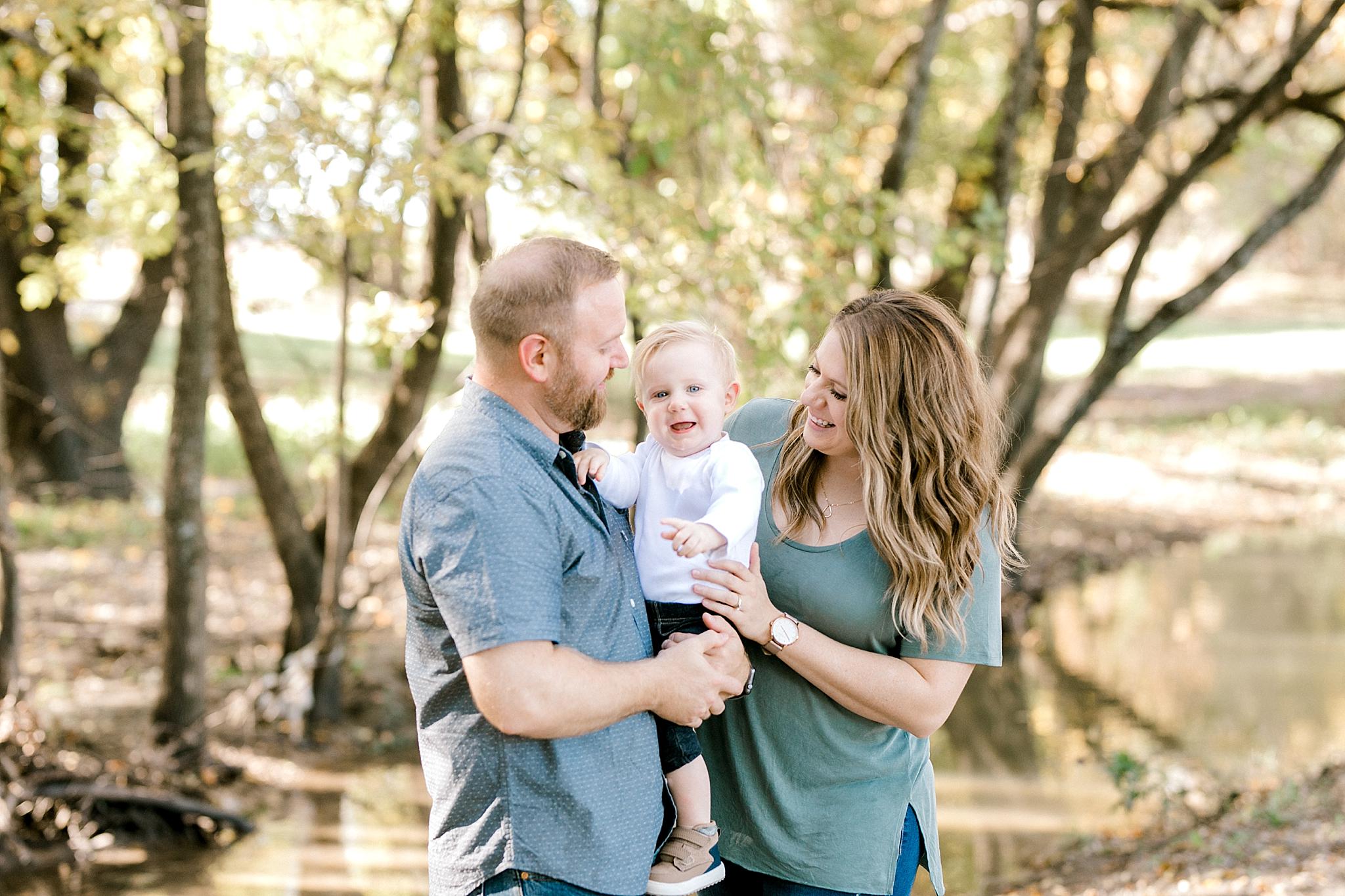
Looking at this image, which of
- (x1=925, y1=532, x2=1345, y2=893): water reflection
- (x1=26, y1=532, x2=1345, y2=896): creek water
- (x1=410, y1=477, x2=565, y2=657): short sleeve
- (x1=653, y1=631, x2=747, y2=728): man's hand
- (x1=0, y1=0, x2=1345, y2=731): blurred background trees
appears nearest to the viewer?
(x1=410, y1=477, x2=565, y2=657): short sleeve

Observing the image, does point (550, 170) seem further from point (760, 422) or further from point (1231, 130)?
point (1231, 130)

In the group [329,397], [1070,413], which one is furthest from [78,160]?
[1070,413]

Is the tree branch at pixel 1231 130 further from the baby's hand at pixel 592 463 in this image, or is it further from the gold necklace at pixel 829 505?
the baby's hand at pixel 592 463

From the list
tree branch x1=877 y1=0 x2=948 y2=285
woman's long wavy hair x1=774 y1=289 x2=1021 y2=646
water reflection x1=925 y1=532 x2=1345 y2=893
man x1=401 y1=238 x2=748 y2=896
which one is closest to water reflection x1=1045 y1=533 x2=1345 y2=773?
water reflection x1=925 y1=532 x2=1345 y2=893

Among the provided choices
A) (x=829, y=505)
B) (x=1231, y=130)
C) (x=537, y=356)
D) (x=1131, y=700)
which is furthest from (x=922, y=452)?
(x=1231, y=130)

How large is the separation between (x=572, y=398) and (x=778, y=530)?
66cm

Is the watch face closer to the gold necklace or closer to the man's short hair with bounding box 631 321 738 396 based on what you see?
the gold necklace

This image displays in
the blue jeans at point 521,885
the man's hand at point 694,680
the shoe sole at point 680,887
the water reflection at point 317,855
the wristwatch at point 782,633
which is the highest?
the wristwatch at point 782,633

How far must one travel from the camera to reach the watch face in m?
2.53

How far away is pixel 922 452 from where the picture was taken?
263 centimetres

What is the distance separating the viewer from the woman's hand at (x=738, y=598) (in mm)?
2516

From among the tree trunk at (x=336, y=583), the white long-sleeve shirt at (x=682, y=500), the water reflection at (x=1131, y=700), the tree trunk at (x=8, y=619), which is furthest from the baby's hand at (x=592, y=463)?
the tree trunk at (x=336, y=583)

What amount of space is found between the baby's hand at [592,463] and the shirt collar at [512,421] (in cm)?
17

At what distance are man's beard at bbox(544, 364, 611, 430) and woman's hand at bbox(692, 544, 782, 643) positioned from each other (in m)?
0.40
